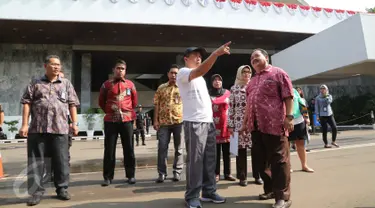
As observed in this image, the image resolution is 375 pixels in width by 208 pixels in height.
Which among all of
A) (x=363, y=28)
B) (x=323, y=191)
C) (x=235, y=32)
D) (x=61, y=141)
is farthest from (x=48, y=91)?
(x=235, y=32)

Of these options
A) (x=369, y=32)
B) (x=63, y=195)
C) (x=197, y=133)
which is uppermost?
(x=369, y=32)

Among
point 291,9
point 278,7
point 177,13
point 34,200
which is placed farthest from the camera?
point 291,9

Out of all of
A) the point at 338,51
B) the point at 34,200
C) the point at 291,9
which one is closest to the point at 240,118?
the point at 34,200

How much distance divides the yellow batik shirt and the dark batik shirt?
1.47m

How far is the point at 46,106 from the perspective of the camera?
357 cm

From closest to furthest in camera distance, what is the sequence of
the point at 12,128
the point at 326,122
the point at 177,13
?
the point at 326,122, the point at 12,128, the point at 177,13

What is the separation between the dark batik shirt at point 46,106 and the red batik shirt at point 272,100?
7.68 ft

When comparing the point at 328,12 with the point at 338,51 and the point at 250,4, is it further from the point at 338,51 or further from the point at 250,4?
the point at 338,51

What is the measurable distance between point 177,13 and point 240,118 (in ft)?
51.7

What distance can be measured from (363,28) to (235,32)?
933 cm

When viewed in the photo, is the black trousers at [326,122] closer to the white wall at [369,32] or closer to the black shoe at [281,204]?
the black shoe at [281,204]

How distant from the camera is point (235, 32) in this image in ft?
69.7

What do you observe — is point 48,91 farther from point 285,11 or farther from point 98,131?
point 285,11

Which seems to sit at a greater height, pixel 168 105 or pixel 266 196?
pixel 168 105
